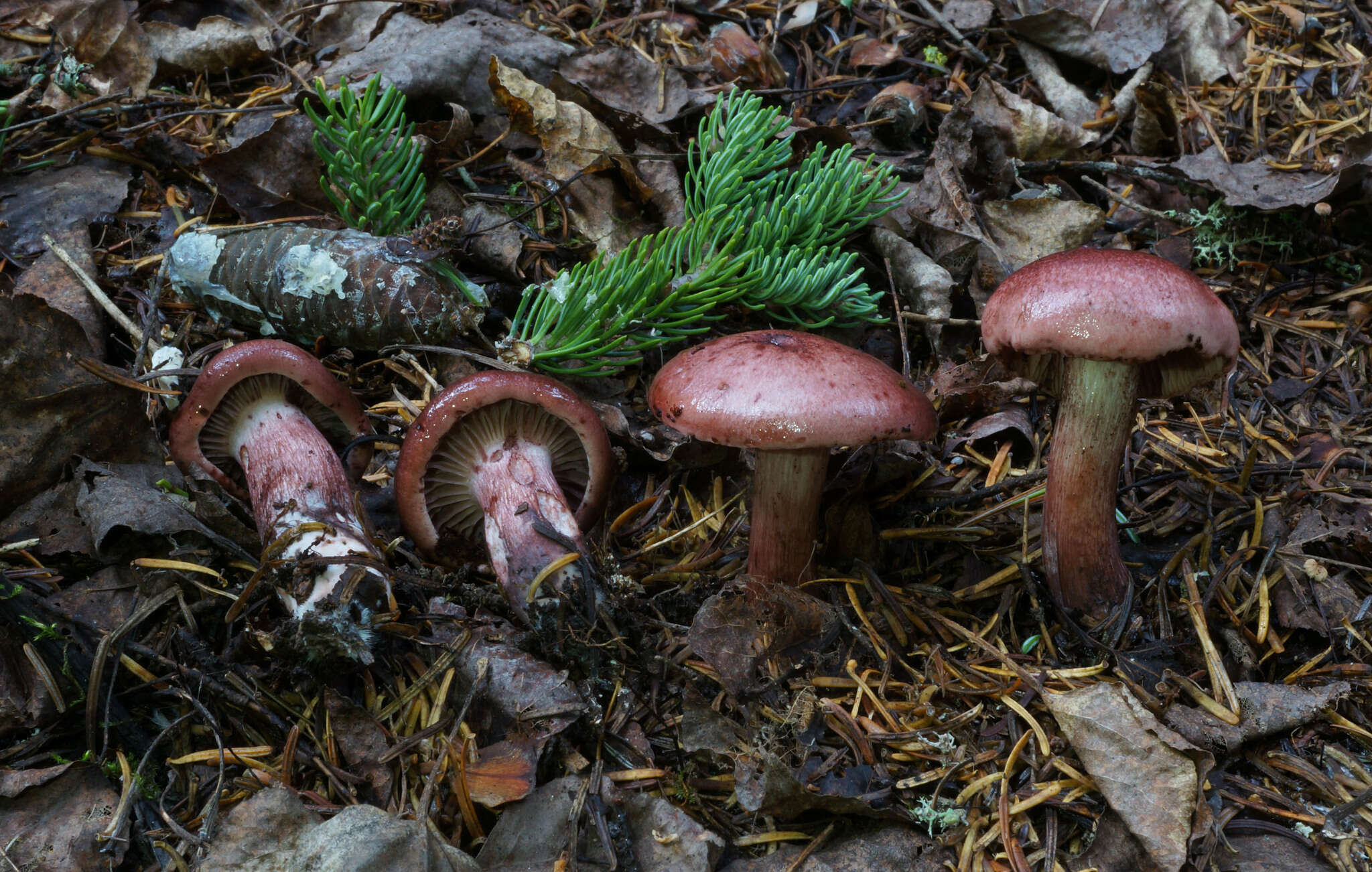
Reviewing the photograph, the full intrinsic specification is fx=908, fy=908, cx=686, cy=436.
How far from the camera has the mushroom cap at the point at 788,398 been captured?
2.18 meters

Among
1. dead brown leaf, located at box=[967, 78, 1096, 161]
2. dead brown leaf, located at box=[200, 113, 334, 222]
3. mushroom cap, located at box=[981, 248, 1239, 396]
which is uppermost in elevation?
mushroom cap, located at box=[981, 248, 1239, 396]

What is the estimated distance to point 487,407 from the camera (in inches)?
108

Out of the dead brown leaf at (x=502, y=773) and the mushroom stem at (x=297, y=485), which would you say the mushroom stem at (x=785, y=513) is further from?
the mushroom stem at (x=297, y=485)

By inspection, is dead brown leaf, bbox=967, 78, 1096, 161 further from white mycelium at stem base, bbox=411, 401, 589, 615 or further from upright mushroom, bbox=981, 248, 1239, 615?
white mycelium at stem base, bbox=411, 401, 589, 615

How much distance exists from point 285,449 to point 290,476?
0.39 feet

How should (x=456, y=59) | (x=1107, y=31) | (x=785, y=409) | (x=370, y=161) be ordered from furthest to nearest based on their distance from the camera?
(x=1107, y=31) < (x=456, y=59) < (x=370, y=161) < (x=785, y=409)

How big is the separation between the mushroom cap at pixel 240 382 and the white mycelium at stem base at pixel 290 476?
6 centimetres

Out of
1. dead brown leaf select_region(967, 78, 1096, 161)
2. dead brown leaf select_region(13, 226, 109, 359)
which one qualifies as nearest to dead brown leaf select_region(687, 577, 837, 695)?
dead brown leaf select_region(13, 226, 109, 359)

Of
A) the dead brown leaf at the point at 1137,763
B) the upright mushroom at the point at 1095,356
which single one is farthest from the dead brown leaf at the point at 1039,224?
the dead brown leaf at the point at 1137,763

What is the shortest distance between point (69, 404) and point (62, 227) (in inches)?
40.9

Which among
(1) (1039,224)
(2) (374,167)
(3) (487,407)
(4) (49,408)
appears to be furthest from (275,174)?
(1) (1039,224)

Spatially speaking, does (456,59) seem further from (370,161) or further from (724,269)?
(724,269)

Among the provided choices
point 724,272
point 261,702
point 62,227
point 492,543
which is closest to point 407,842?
point 261,702

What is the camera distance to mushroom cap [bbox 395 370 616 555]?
260 centimetres
